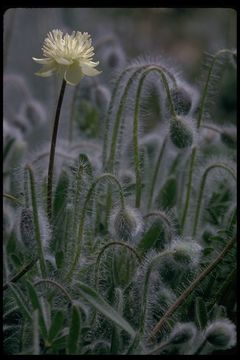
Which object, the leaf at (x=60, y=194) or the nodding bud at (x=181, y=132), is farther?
the leaf at (x=60, y=194)

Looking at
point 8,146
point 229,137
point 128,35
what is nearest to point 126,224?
point 229,137

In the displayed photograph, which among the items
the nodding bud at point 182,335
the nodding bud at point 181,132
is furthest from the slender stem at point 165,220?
the nodding bud at point 182,335

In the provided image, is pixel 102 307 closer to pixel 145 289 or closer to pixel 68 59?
pixel 145 289

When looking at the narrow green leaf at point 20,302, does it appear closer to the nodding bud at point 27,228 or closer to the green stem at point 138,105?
the nodding bud at point 27,228

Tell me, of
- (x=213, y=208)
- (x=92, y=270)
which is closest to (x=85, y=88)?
(x=213, y=208)

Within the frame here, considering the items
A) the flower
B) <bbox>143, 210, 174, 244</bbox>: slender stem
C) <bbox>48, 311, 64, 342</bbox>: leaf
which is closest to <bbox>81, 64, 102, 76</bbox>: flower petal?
the flower

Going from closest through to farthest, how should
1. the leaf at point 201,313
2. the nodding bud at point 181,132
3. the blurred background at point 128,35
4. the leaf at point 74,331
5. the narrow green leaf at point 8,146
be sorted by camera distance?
the leaf at point 74,331
the leaf at point 201,313
the nodding bud at point 181,132
the narrow green leaf at point 8,146
the blurred background at point 128,35
